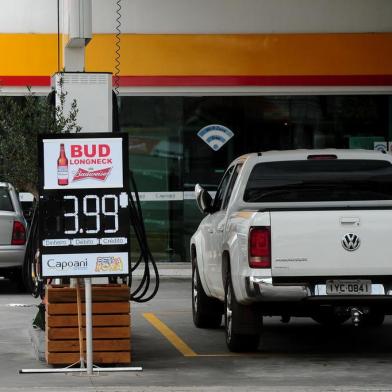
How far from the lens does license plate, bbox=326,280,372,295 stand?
1184cm

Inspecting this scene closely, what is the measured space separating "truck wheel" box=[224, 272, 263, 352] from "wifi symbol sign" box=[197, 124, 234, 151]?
10733 mm

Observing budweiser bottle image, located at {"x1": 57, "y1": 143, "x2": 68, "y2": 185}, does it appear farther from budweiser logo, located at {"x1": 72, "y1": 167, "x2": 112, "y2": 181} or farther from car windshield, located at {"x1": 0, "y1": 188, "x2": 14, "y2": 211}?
car windshield, located at {"x1": 0, "y1": 188, "x2": 14, "y2": 211}

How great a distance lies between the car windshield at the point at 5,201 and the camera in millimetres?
19781

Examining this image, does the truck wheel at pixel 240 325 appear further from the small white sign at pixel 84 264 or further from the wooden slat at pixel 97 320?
the small white sign at pixel 84 264

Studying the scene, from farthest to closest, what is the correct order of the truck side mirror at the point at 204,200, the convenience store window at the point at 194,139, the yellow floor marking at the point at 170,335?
the convenience store window at the point at 194,139 < the truck side mirror at the point at 204,200 < the yellow floor marking at the point at 170,335

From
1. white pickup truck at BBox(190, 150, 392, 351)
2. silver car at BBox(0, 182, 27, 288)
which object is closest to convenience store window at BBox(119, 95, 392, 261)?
silver car at BBox(0, 182, 27, 288)

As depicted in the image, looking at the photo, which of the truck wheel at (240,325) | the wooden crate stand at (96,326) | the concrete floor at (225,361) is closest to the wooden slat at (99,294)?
the wooden crate stand at (96,326)

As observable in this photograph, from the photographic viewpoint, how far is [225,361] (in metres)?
12.3

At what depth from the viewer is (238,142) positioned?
23438 mm

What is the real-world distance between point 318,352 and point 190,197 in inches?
416

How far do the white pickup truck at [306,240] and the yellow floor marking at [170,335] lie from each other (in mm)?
531

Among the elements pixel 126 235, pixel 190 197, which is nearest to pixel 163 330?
pixel 126 235

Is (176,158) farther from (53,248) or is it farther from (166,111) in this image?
(53,248)

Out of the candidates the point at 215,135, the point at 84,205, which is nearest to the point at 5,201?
the point at 215,135
